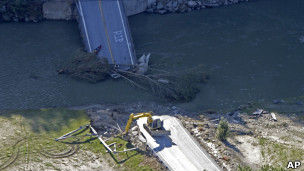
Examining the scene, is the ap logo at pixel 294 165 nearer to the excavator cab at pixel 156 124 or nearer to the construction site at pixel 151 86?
the construction site at pixel 151 86

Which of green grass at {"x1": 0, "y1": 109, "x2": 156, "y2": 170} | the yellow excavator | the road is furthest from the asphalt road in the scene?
the road

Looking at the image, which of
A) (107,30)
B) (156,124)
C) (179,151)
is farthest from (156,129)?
(107,30)

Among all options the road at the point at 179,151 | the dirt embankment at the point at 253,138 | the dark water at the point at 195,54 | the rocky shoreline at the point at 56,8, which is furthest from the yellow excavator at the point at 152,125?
the rocky shoreline at the point at 56,8

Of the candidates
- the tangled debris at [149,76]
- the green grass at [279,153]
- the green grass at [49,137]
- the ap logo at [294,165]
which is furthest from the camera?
the tangled debris at [149,76]

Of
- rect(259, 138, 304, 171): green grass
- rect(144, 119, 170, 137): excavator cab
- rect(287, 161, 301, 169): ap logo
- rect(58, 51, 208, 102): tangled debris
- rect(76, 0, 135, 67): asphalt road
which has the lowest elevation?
rect(287, 161, 301, 169): ap logo

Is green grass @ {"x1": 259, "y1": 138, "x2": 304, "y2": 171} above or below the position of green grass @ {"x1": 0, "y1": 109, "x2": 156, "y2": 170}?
below

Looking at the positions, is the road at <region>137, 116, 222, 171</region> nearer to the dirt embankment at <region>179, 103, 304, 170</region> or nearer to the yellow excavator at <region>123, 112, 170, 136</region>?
the yellow excavator at <region>123, 112, 170, 136</region>
